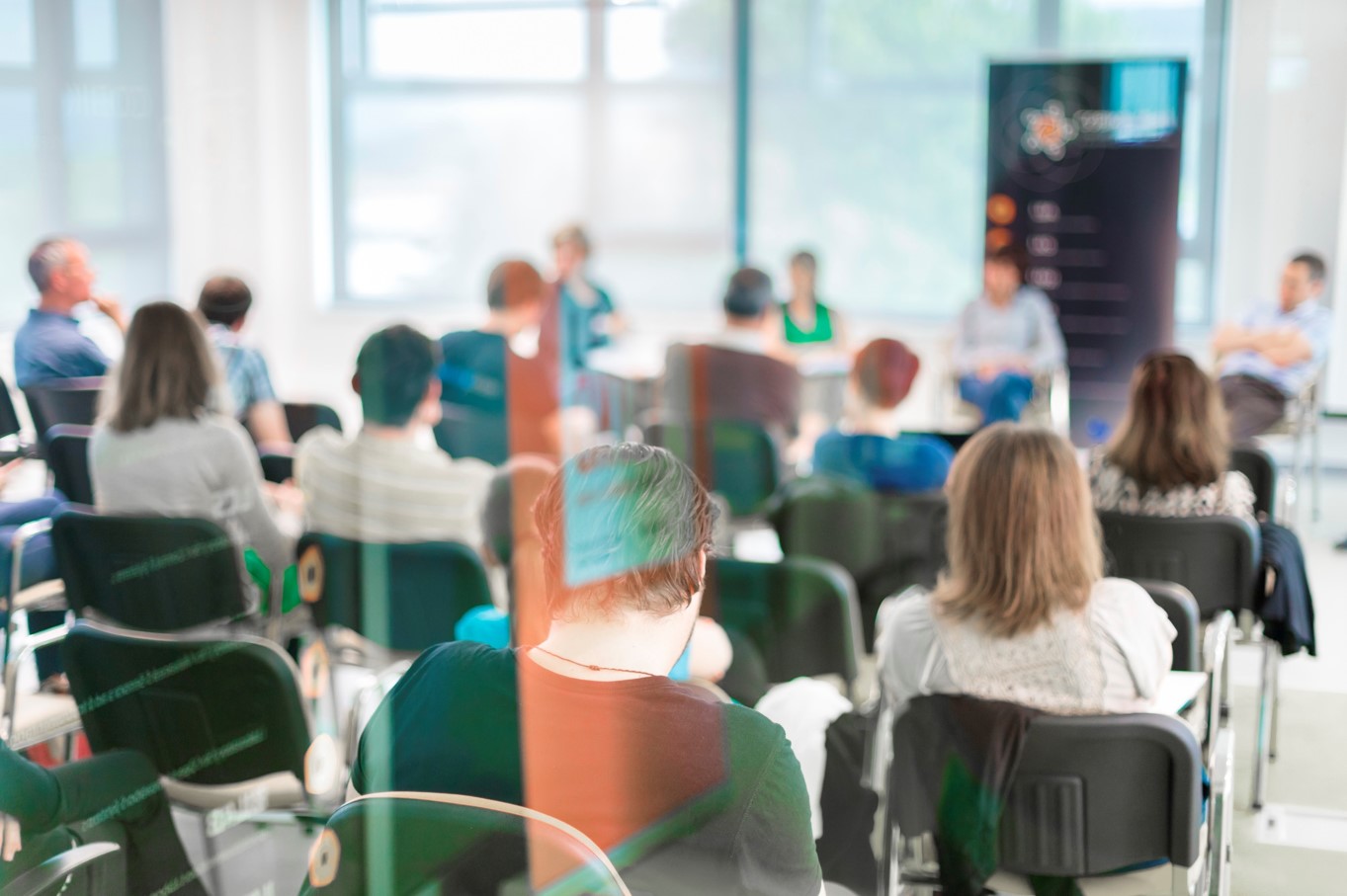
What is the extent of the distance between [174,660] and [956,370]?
210 inches

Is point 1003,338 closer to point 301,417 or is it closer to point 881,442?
point 881,442

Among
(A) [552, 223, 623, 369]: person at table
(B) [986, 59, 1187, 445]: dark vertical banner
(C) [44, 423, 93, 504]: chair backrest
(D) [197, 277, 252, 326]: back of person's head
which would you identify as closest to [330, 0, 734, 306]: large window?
(A) [552, 223, 623, 369]: person at table

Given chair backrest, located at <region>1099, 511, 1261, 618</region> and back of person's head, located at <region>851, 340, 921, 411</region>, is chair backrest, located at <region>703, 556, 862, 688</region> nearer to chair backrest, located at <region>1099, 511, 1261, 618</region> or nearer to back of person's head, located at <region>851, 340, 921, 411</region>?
chair backrest, located at <region>1099, 511, 1261, 618</region>

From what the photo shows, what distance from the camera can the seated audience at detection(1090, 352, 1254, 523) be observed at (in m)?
3.17

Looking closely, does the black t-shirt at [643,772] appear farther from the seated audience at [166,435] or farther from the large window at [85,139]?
the large window at [85,139]

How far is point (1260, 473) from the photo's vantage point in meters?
4.03

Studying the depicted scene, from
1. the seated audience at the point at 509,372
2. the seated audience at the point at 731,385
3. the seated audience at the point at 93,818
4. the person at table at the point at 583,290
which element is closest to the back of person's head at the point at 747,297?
the seated audience at the point at 731,385

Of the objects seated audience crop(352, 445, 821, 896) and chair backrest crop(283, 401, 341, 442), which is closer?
seated audience crop(352, 445, 821, 896)

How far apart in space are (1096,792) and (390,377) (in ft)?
6.21

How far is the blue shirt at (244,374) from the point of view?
444cm

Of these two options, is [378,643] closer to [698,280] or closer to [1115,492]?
[1115,492]

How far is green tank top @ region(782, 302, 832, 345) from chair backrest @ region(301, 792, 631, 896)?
6.14 m

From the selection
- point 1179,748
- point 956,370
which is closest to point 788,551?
point 1179,748

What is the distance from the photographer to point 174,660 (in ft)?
7.30
